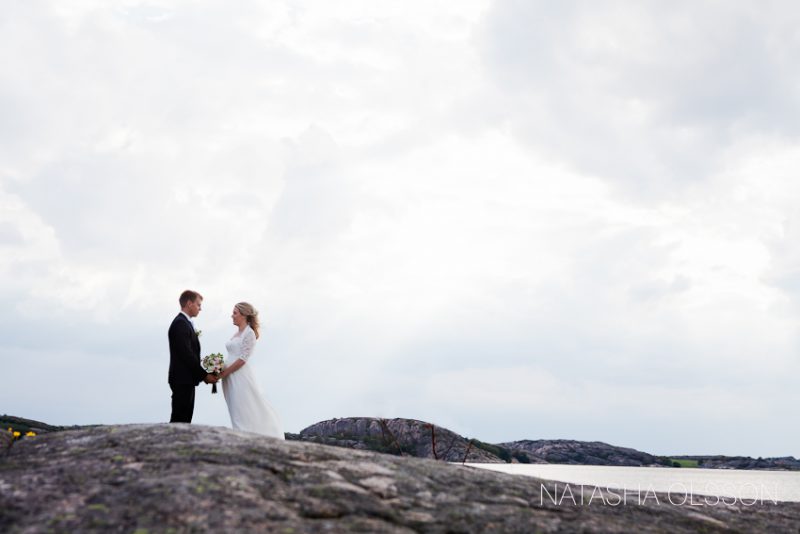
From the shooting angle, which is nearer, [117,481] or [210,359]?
[117,481]

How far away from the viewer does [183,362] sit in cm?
1590

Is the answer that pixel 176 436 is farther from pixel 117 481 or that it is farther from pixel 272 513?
pixel 272 513

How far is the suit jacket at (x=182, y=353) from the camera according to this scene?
15789 mm

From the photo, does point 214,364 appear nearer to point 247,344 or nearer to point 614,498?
point 247,344

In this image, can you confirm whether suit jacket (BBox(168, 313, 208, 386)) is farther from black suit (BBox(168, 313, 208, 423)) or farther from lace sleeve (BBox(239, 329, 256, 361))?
lace sleeve (BBox(239, 329, 256, 361))

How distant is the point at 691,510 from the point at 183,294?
38.2ft

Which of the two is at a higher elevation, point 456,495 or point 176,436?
point 176,436

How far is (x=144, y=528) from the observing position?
6391mm

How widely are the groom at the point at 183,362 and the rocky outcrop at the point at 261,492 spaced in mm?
5887

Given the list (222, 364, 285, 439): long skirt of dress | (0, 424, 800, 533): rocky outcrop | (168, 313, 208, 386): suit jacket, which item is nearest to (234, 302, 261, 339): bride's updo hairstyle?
(222, 364, 285, 439): long skirt of dress

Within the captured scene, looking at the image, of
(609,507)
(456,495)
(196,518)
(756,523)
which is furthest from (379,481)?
(756,523)

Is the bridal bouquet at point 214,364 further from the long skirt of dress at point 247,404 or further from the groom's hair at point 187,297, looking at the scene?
the groom's hair at point 187,297

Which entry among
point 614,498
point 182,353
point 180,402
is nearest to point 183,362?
point 182,353

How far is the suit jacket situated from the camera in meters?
15.8
